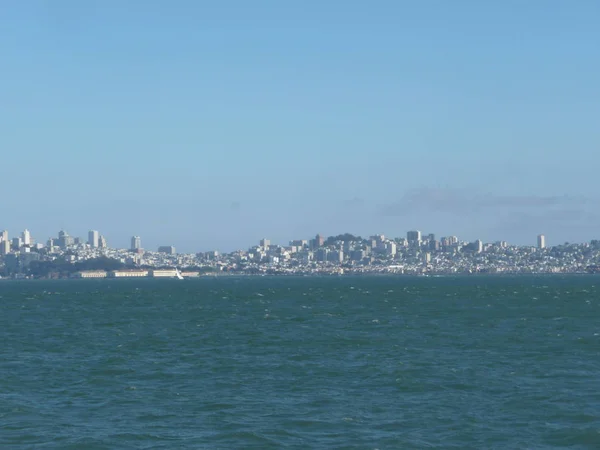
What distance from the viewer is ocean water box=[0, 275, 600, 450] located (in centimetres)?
3203

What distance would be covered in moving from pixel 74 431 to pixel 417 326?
4577 cm

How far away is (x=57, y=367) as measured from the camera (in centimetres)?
5006

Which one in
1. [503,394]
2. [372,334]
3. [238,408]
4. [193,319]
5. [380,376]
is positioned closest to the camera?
[238,408]

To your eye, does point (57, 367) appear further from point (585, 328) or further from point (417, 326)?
point (585, 328)

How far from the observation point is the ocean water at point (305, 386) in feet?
105

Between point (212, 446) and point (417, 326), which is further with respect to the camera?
point (417, 326)

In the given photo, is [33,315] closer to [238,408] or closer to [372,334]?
[372,334]

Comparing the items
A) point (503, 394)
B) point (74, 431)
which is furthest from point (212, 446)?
point (503, 394)

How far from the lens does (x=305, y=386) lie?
42250 millimetres

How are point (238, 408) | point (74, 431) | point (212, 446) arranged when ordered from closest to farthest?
point (212, 446) < point (74, 431) < point (238, 408)

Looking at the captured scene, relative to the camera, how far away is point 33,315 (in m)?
102

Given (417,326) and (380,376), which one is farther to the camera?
(417,326)

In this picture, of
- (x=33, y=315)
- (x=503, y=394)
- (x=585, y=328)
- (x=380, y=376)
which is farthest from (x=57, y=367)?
(x=33, y=315)

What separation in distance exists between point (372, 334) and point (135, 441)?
38.4m
